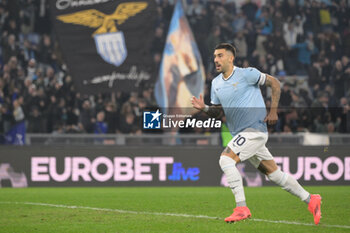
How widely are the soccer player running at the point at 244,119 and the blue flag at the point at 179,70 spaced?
21.2 feet

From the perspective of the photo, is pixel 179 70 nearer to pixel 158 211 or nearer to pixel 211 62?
pixel 211 62

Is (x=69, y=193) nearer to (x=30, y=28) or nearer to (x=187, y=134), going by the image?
(x=187, y=134)

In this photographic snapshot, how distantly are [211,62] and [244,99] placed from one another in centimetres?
995

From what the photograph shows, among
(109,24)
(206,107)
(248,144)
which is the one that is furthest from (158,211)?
(109,24)

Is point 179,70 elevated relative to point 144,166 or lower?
elevated

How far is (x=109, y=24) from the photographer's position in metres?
15.6

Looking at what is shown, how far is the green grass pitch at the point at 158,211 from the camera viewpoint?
27.2 feet

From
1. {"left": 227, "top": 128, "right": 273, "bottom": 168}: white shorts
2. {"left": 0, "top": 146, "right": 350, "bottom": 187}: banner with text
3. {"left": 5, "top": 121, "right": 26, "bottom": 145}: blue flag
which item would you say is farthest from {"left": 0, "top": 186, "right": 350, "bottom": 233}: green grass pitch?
{"left": 5, "top": 121, "right": 26, "bottom": 145}: blue flag

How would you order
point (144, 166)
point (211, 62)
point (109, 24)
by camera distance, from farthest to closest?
1. point (211, 62)
2. point (144, 166)
3. point (109, 24)

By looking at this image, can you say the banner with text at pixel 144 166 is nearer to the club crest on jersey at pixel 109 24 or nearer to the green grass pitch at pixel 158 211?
the green grass pitch at pixel 158 211

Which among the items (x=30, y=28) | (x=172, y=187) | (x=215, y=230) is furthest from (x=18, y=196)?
(x=30, y=28)

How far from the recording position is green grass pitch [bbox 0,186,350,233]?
8.30 m

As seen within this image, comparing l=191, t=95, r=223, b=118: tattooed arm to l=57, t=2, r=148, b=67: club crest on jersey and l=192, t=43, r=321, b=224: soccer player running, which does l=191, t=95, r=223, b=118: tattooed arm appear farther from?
l=57, t=2, r=148, b=67: club crest on jersey

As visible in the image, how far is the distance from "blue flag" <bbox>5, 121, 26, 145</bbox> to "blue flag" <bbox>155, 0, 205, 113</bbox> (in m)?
3.39
